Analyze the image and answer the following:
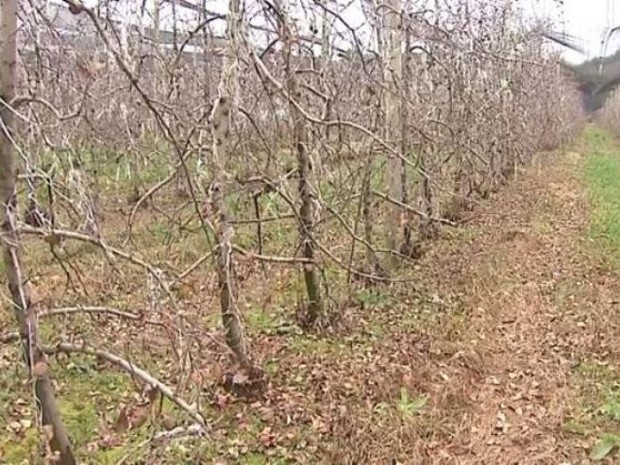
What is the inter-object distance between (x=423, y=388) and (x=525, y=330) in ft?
5.13

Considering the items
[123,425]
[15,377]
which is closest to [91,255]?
[15,377]

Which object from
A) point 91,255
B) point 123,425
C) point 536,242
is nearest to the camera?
point 123,425

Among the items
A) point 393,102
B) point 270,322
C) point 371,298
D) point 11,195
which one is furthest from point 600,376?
point 11,195

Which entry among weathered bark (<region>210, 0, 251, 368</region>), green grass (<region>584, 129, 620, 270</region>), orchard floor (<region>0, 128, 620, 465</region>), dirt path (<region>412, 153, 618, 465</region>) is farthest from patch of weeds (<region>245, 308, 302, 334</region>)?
green grass (<region>584, 129, 620, 270</region>)

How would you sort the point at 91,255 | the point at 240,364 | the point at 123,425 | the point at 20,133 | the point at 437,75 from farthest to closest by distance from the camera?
the point at 437,75
the point at 91,255
the point at 240,364
the point at 123,425
the point at 20,133

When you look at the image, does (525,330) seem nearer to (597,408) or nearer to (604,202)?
(597,408)

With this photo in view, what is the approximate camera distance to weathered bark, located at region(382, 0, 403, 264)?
287 inches

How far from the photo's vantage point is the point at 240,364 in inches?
187

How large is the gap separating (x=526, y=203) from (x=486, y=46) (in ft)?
Answer: 9.48

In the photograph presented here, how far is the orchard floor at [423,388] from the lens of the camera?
13.6 feet

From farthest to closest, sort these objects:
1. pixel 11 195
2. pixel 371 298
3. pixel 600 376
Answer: pixel 371 298 → pixel 600 376 → pixel 11 195

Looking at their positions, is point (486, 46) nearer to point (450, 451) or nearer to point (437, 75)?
point (437, 75)

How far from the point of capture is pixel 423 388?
4.86 metres

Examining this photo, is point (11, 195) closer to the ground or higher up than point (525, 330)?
higher up
